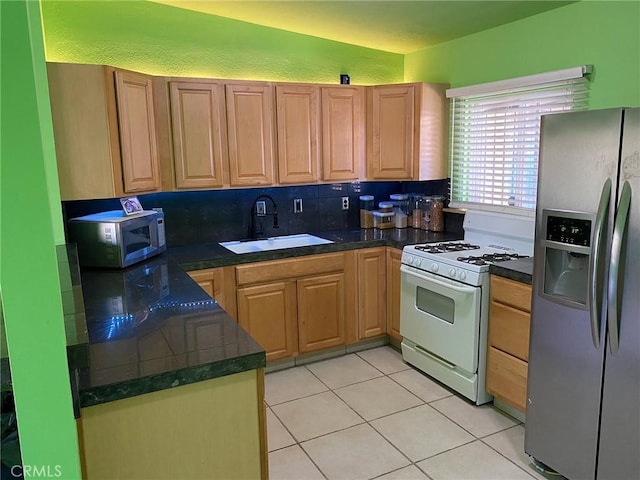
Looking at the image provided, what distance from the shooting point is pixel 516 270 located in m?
2.65

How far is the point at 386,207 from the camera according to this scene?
4156 millimetres

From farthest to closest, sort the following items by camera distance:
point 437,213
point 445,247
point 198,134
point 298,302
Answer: point 437,213
point 298,302
point 445,247
point 198,134

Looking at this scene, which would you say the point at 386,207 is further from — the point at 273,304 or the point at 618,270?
the point at 618,270

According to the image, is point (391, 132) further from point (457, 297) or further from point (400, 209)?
point (457, 297)

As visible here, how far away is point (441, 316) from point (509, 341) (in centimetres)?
51

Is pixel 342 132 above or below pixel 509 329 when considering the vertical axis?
above

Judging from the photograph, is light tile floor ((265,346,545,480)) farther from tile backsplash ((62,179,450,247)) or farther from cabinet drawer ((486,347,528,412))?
tile backsplash ((62,179,450,247))

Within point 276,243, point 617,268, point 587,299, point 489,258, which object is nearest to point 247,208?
point 276,243

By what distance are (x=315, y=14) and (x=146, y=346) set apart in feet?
8.34

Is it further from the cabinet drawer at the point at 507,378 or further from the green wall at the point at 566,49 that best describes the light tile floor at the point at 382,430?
the green wall at the point at 566,49

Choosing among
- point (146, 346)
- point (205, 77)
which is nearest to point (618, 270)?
point (146, 346)

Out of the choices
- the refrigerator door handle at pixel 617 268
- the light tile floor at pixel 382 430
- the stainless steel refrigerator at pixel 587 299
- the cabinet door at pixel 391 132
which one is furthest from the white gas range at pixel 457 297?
the refrigerator door handle at pixel 617 268

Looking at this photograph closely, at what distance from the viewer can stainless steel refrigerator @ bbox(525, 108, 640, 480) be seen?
1.90 metres

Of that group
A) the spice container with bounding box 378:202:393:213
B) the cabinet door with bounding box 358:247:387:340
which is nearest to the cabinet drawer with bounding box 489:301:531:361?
the cabinet door with bounding box 358:247:387:340
